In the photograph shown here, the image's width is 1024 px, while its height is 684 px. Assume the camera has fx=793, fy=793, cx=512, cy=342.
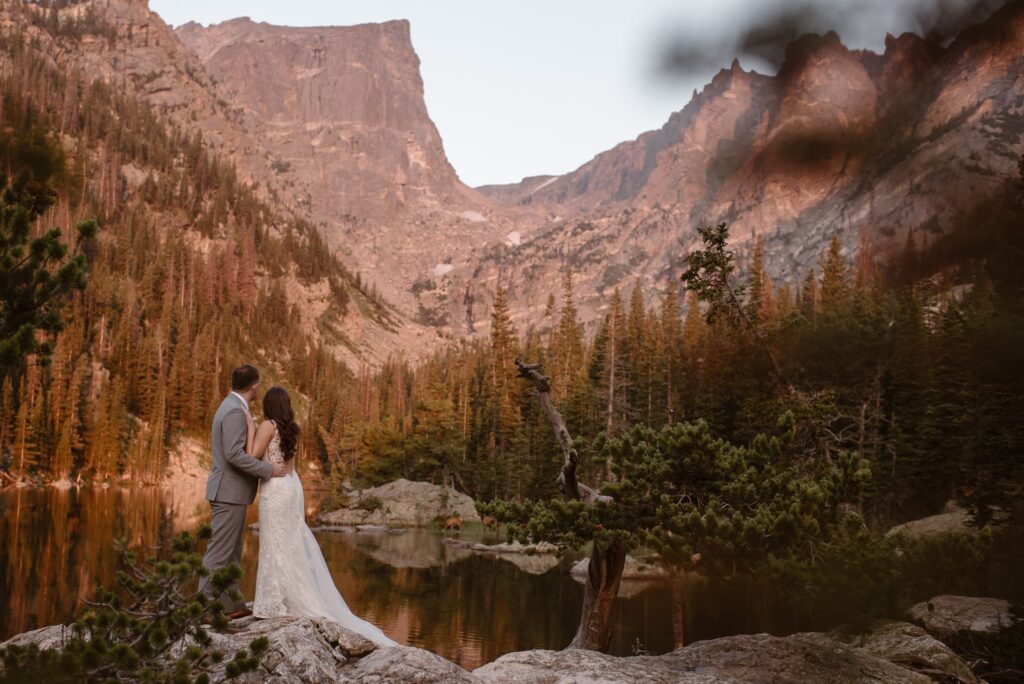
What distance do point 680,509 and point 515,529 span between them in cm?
242

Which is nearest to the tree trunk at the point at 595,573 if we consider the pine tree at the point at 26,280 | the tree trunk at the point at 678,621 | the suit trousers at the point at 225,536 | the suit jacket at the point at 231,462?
the suit jacket at the point at 231,462

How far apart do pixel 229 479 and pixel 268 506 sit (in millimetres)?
510

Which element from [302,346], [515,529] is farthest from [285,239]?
[515,529]

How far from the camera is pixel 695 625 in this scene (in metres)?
20.7

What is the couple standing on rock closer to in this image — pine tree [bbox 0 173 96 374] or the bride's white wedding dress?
the bride's white wedding dress

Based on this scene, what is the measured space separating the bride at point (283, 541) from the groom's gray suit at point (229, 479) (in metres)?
0.18

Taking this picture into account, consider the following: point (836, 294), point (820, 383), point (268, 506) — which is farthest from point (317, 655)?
point (836, 294)

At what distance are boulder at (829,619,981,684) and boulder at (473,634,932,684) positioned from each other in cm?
54

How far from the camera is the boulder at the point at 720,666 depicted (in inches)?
285

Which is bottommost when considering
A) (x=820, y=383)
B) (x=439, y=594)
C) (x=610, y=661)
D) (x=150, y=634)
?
(x=439, y=594)

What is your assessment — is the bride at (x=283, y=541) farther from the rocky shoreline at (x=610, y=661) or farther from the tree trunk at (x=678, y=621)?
the tree trunk at (x=678, y=621)

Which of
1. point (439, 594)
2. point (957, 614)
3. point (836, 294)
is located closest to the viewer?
point (836, 294)

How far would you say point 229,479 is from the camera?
6.35m

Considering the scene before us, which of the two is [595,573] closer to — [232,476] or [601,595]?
[601,595]
